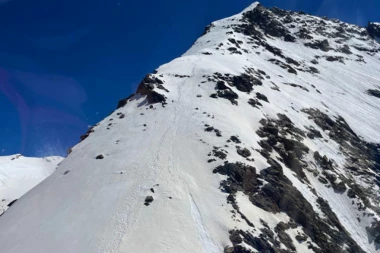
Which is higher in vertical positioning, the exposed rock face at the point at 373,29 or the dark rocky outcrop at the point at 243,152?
the exposed rock face at the point at 373,29

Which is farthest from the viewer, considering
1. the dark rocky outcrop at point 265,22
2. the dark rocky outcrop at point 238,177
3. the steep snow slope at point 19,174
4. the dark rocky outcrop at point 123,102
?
the dark rocky outcrop at point 265,22

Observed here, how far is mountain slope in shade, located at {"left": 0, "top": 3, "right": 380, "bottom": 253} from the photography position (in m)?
20.7

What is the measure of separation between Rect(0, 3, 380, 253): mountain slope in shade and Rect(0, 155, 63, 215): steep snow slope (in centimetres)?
2964

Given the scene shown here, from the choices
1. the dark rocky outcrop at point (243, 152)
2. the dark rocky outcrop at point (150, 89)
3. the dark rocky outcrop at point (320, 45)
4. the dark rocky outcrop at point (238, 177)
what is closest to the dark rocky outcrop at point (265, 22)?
the dark rocky outcrop at point (320, 45)

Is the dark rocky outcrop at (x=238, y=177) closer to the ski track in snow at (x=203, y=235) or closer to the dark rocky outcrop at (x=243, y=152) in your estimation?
the dark rocky outcrop at (x=243, y=152)

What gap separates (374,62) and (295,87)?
124 ft

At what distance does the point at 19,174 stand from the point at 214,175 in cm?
5929

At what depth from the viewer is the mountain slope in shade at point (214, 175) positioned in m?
20.7

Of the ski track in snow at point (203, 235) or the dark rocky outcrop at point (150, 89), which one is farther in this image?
the dark rocky outcrop at point (150, 89)

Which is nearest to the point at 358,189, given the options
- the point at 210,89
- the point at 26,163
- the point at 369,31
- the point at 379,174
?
the point at 379,174

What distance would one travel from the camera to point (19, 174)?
72.4m

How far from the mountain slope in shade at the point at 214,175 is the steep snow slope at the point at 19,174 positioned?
1167 inches

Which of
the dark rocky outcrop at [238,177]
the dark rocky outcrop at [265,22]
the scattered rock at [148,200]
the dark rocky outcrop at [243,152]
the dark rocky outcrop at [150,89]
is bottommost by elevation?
the dark rocky outcrop at [238,177]

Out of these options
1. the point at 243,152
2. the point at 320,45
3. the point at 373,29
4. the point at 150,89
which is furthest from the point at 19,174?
the point at 373,29
